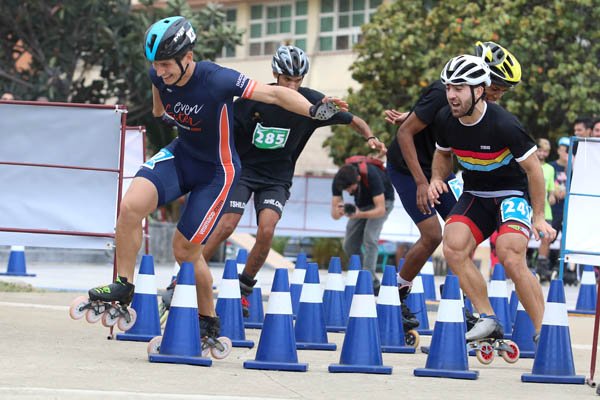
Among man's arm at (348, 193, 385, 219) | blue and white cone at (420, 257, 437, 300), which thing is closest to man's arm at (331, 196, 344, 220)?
man's arm at (348, 193, 385, 219)

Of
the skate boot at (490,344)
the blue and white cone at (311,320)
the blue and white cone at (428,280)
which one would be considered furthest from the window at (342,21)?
the skate boot at (490,344)

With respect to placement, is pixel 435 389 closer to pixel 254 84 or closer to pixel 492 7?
pixel 254 84

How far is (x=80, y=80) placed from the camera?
28.7 m

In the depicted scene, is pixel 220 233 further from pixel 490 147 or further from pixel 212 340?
pixel 490 147

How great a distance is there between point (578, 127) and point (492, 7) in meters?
13.9

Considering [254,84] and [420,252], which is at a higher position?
[254,84]

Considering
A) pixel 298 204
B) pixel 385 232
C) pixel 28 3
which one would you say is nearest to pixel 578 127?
pixel 385 232

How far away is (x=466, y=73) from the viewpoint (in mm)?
9508

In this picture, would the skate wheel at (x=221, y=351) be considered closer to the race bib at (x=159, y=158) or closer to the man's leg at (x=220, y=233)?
the race bib at (x=159, y=158)

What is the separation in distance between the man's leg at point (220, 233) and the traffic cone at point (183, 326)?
2.47 m

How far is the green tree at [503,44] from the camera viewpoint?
30531 mm

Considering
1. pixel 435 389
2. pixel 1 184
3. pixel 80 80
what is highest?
pixel 80 80

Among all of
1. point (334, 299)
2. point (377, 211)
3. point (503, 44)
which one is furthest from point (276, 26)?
point (334, 299)

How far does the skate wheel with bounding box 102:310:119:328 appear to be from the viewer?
8867mm
